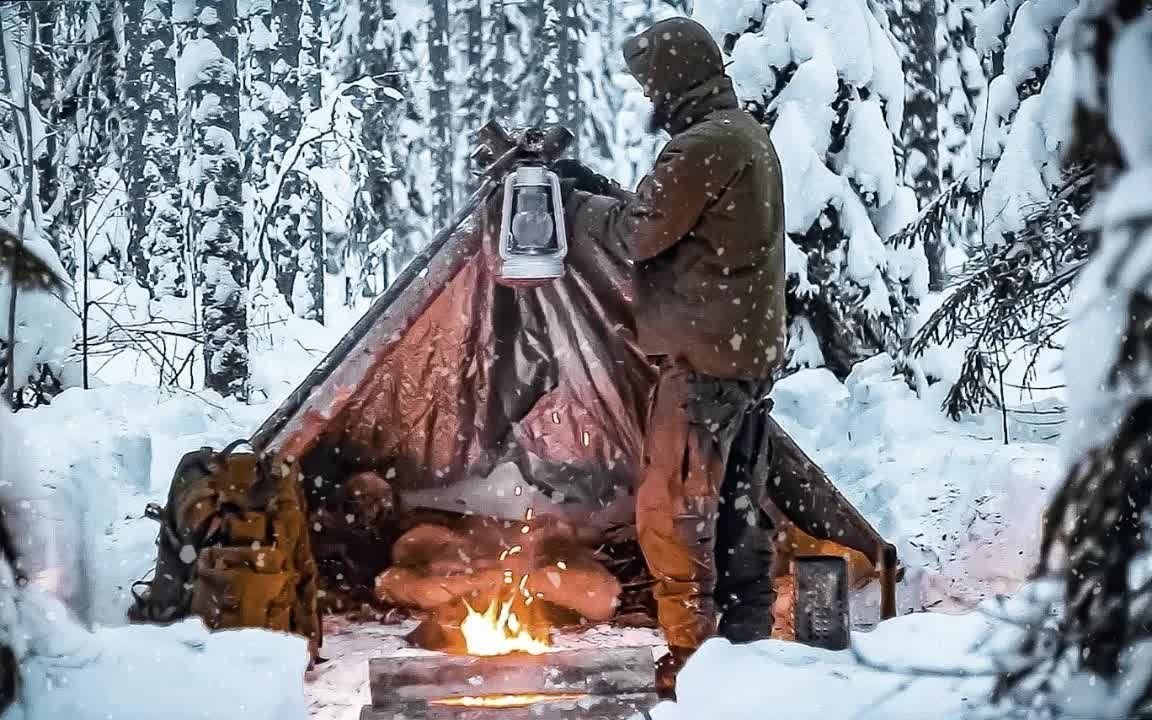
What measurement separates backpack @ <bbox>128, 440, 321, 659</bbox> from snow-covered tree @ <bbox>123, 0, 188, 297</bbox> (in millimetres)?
A: 5181

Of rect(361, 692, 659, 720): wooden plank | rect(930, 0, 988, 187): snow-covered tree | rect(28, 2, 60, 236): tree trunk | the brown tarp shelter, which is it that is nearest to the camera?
rect(361, 692, 659, 720): wooden plank

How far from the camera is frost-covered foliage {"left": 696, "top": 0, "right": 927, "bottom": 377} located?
6793mm

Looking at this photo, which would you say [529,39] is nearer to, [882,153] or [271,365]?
[271,365]

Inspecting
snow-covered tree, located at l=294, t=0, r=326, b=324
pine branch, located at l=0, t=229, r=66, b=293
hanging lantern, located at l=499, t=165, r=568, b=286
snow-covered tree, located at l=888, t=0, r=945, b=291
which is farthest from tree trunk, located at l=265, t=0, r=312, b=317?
pine branch, located at l=0, t=229, r=66, b=293

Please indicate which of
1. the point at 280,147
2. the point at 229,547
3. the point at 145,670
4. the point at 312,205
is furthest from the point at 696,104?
the point at 312,205

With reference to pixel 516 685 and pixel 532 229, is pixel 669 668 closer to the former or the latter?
pixel 516 685

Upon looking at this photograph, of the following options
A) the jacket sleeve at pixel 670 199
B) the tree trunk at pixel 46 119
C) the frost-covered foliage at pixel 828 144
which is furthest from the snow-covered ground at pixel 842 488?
the jacket sleeve at pixel 670 199

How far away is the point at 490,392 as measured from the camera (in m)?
4.27

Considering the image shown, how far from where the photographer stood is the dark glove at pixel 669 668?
10.4 feet

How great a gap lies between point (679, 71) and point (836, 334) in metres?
4.35

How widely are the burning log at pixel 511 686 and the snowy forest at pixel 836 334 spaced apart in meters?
0.30

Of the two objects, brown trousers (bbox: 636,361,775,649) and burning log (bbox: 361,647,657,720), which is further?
brown trousers (bbox: 636,361,775,649)

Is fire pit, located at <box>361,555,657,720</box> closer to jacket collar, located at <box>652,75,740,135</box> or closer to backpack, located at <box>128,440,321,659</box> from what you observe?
backpack, located at <box>128,440,321,659</box>

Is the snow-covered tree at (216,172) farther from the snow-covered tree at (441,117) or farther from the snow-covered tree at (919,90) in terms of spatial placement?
the snow-covered tree at (441,117)
